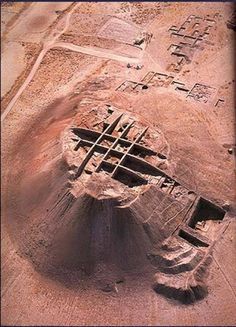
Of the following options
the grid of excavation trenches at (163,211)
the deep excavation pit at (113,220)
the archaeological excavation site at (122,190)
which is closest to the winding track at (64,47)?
the archaeological excavation site at (122,190)

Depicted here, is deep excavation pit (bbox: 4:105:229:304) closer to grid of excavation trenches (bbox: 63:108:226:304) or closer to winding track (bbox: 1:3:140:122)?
grid of excavation trenches (bbox: 63:108:226:304)

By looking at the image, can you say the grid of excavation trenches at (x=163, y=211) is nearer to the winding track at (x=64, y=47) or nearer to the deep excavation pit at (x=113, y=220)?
the deep excavation pit at (x=113, y=220)

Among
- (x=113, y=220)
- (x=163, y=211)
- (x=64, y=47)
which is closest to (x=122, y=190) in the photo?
(x=113, y=220)

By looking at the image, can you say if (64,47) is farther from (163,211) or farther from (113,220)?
(113,220)

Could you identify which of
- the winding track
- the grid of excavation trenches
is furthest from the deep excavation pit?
the winding track

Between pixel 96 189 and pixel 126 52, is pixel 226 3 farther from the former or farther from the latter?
pixel 96 189

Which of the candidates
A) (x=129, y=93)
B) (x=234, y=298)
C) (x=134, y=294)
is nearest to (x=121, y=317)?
(x=134, y=294)
